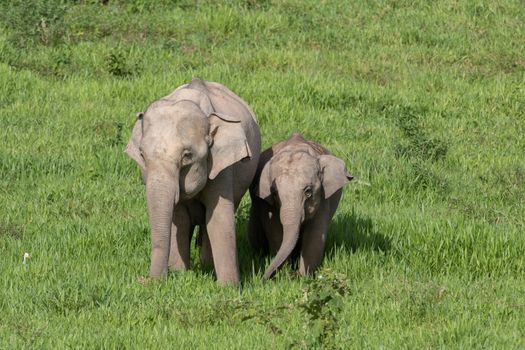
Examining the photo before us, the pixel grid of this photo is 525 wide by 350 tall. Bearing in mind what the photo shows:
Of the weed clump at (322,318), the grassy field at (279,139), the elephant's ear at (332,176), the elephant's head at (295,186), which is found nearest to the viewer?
the weed clump at (322,318)

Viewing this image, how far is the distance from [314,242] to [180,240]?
1.09 meters

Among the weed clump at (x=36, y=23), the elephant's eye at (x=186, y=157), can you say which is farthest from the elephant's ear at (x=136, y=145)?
the weed clump at (x=36, y=23)

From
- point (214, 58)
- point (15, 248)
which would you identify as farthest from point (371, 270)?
point (214, 58)

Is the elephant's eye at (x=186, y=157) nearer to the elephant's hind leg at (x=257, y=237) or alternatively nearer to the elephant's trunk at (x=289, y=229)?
the elephant's trunk at (x=289, y=229)

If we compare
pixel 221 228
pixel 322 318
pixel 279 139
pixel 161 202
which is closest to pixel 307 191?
pixel 221 228

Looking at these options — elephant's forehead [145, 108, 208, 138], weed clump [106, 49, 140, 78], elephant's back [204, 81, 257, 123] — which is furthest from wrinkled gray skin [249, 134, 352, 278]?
weed clump [106, 49, 140, 78]

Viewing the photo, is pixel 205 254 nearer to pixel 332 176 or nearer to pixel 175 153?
pixel 332 176

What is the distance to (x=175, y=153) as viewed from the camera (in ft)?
28.2

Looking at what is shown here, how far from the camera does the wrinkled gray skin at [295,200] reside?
9469mm

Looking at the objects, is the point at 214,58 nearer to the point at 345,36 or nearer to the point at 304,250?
the point at 345,36

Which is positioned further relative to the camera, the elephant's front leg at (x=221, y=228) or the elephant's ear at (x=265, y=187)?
the elephant's ear at (x=265, y=187)

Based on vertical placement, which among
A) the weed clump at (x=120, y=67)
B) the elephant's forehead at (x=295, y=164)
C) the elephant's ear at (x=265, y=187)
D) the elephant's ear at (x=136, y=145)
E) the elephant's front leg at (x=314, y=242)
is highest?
the elephant's ear at (x=136, y=145)

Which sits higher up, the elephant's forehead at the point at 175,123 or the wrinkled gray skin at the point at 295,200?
the elephant's forehead at the point at 175,123

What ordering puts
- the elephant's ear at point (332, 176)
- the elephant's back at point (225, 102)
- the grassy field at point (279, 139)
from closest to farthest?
the grassy field at point (279, 139) → the elephant's back at point (225, 102) → the elephant's ear at point (332, 176)
